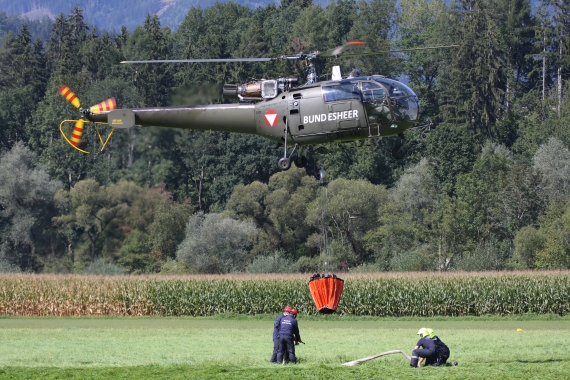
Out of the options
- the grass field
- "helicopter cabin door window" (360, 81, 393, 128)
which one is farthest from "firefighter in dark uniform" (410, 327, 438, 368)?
"helicopter cabin door window" (360, 81, 393, 128)

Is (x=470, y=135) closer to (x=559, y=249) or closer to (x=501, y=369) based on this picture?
(x=559, y=249)

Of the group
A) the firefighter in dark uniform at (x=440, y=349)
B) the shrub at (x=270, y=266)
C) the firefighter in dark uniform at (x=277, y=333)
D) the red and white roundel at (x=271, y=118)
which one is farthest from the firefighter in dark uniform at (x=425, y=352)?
the shrub at (x=270, y=266)

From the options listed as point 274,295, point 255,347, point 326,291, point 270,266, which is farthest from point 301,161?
point 270,266

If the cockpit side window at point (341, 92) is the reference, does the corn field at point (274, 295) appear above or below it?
below

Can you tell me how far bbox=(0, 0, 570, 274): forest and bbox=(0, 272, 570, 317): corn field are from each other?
4.80 metres

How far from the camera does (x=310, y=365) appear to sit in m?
31.9

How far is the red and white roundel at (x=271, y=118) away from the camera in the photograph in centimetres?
2977

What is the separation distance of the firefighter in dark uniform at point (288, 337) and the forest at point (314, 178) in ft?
51.2

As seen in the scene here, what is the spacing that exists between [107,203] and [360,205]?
34.9 m

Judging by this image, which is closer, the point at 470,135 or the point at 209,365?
the point at 209,365

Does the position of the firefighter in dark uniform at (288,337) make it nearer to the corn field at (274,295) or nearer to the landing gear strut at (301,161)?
the landing gear strut at (301,161)

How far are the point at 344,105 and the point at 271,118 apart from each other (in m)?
2.22

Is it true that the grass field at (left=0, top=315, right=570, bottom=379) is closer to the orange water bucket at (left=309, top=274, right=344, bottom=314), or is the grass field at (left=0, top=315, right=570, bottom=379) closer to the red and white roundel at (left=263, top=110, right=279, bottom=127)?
the orange water bucket at (left=309, top=274, right=344, bottom=314)

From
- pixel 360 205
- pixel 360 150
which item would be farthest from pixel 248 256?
pixel 360 150
